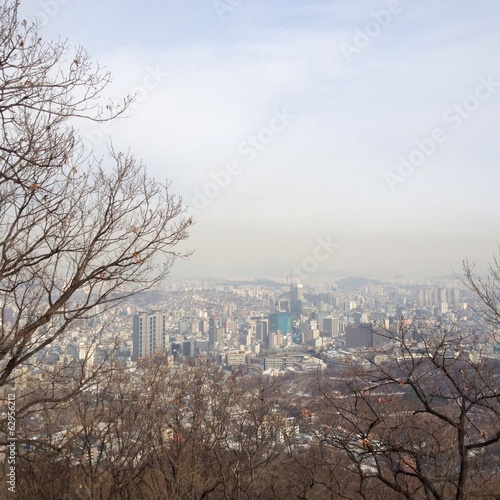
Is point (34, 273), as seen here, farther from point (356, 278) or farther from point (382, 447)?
point (356, 278)

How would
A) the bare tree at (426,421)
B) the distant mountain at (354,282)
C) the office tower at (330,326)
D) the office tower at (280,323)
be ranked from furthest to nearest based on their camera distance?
1. the distant mountain at (354,282)
2. the office tower at (280,323)
3. the office tower at (330,326)
4. the bare tree at (426,421)

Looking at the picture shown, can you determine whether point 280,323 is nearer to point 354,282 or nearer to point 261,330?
point 261,330

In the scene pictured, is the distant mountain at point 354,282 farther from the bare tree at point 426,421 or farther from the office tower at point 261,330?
the bare tree at point 426,421

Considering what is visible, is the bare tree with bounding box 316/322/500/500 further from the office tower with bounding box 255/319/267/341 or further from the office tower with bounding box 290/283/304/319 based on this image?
the office tower with bounding box 290/283/304/319

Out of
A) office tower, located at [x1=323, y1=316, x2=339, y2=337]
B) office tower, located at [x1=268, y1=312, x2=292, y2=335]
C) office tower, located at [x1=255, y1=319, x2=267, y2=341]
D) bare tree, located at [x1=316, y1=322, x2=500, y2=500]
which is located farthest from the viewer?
office tower, located at [x1=268, y1=312, x2=292, y2=335]

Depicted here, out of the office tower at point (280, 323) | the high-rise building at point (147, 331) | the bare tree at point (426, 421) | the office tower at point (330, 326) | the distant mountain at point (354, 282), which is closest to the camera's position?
the bare tree at point (426, 421)

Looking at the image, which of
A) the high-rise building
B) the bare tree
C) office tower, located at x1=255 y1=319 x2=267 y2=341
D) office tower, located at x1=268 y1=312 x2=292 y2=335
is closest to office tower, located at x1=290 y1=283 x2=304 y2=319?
office tower, located at x1=268 y1=312 x2=292 y2=335

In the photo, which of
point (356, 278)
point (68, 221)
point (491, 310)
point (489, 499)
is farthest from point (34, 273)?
point (356, 278)

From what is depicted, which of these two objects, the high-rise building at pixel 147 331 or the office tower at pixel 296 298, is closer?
the high-rise building at pixel 147 331

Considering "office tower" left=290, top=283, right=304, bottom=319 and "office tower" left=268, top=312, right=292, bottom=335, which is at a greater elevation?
"office tower" left=290, top=283, right=304, bottom=319

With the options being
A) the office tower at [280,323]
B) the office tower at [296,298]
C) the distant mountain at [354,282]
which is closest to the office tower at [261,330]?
the office tower at [280,323]

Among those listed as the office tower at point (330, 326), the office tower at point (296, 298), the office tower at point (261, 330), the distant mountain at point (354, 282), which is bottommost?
the office tower at point (261, 330)
